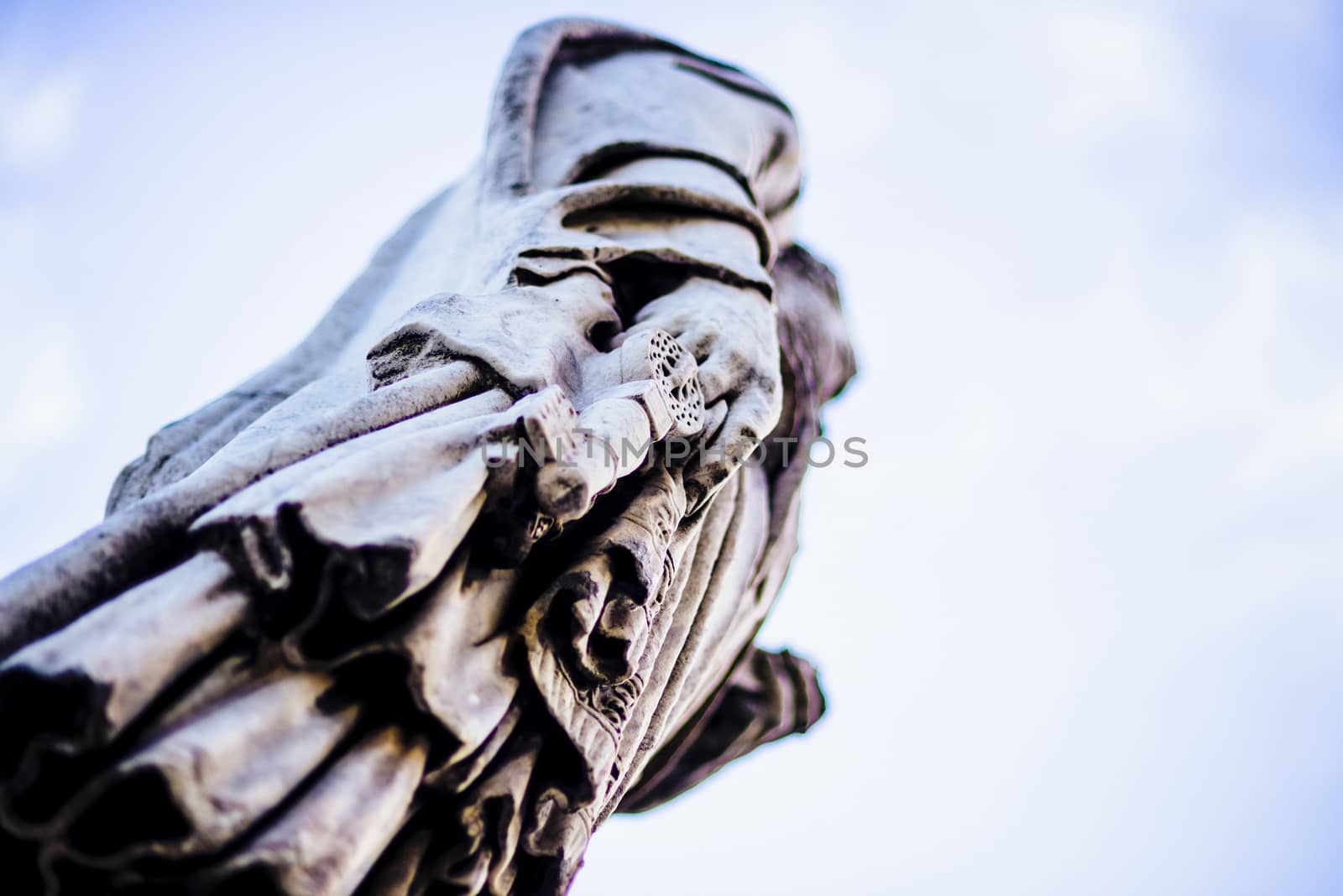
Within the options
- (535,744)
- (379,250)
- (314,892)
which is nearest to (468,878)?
(535,744)

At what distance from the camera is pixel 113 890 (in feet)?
3.75

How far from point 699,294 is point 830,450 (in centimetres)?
88

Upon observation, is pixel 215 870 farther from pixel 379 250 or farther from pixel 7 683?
pixel 379 250

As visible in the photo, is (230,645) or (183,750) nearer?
(183,750)

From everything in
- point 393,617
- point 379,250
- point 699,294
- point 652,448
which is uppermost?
point 379,250

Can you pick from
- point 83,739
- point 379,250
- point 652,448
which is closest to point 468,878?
point 83,739

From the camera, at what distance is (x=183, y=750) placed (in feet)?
3.63

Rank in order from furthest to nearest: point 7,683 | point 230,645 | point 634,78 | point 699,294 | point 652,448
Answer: point 634,78 < point 699,294 < point 652,448 < point 230,645 < point 7,683

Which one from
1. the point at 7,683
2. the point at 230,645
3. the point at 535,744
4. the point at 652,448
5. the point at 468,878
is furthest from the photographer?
the point at 652,448

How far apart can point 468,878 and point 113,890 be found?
1.56ft

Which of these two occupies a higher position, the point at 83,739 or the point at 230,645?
A: the point at 230,645

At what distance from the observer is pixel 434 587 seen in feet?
4.76

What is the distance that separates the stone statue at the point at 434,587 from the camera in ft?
3.71

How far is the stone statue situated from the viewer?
1.13m
